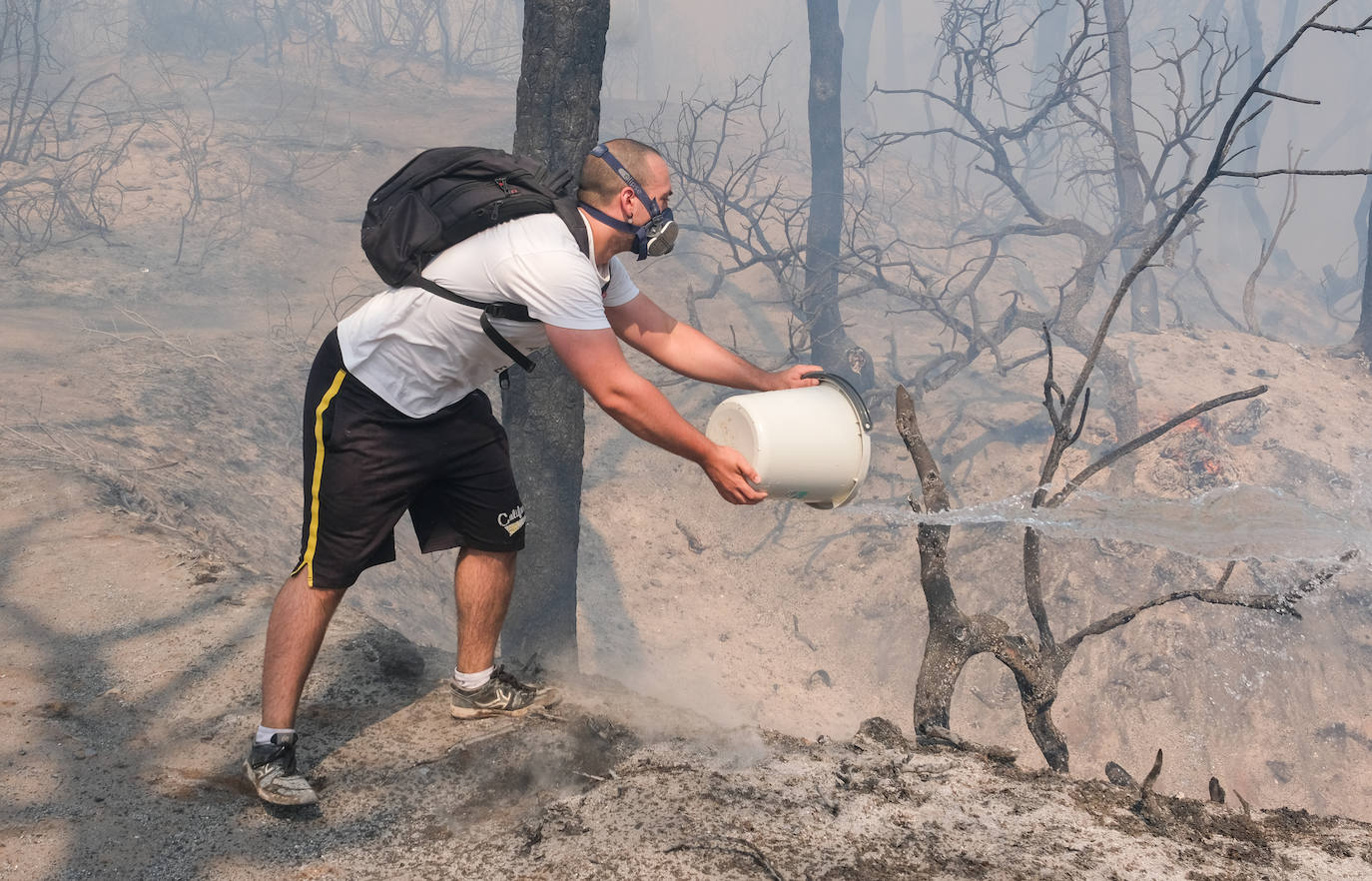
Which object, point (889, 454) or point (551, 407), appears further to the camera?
point (889, 454)

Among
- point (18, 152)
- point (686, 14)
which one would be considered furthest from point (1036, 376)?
point (686, 14)

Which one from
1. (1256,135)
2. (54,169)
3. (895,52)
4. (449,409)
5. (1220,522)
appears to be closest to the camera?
(449,409)

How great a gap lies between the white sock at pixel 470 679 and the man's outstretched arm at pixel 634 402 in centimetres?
107

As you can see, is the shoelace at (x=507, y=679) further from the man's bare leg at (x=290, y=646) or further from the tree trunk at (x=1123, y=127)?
the tree trunk at (x=1123, y=127)

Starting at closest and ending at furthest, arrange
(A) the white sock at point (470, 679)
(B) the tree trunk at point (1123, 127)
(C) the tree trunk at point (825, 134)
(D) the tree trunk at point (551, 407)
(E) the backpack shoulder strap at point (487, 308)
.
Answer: (E) the backpack shoulder strap at point (487, 308), (A) the white sock at point (470, 679), (D) the tree trunk at point (551, 407), (B) the tree trunk at point (1123, 127), (C) the tree trunk at point (825, 134)

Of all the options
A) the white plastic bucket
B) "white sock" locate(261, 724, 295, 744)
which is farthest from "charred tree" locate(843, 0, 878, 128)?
"white sock" locate(261, 724, 295, 744)

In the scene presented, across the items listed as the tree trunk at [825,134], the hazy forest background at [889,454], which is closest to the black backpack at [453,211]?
the hazy forest background at [889,454]

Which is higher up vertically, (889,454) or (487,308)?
(487,308)

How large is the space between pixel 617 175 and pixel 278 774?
179 cm

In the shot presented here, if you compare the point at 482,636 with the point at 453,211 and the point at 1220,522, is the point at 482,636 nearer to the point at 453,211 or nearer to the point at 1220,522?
the point at 453,211

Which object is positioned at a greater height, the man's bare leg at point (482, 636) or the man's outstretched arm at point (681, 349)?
the man's outstretched arm at point (681, 349)

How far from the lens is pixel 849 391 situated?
264 cm

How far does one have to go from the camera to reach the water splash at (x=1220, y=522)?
6.14m

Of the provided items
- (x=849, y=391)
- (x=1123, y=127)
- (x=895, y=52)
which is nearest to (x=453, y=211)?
(x=849, y=391)
